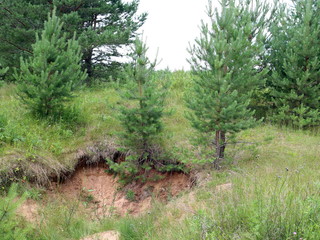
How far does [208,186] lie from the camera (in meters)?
6.43

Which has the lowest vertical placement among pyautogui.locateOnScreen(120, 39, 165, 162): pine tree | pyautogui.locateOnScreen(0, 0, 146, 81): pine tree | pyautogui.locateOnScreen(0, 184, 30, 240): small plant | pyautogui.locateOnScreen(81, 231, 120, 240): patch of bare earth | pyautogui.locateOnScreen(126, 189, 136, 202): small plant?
pyautogui.locateOnScreen(126, 189, 136, 202): small plant

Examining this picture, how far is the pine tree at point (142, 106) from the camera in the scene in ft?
23.3

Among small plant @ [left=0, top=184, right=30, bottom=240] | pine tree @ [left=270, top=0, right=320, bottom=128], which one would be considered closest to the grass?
pine tree @ [left=270, top=0, right=320, bottom=128]

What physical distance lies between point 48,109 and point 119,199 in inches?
127

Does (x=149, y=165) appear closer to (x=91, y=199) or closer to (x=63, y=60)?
(x=91, y=199)

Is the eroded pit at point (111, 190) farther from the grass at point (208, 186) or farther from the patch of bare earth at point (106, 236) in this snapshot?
the patch of bare earth at point (106, 236)

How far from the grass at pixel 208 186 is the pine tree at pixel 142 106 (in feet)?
1.34

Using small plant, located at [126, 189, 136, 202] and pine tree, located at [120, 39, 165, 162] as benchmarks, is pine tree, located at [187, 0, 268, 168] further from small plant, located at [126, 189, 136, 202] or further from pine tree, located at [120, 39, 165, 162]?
small plant, located at [126, 189, 136, 202]

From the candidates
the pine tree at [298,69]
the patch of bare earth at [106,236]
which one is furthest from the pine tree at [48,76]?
the pine tree at [298,69]

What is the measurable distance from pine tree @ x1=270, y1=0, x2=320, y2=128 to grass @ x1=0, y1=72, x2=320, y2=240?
747 millimetres

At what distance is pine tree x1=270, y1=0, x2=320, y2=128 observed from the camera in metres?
10.7

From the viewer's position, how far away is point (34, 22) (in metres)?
13.2

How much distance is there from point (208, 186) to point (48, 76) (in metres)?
5.07

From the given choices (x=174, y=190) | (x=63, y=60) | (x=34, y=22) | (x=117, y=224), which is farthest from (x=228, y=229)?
(x=34, y=22)
